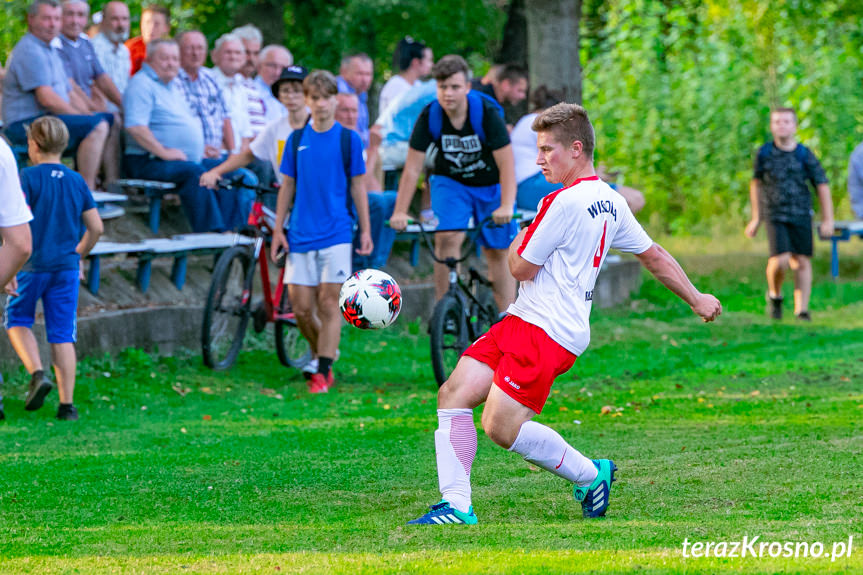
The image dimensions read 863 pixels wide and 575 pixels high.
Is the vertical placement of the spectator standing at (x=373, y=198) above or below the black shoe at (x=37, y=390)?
above

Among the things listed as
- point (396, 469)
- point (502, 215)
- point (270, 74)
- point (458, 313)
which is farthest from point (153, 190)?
point (396, 469)

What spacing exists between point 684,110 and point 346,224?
522 inches

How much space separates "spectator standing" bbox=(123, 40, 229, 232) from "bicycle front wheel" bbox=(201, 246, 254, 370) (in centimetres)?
139

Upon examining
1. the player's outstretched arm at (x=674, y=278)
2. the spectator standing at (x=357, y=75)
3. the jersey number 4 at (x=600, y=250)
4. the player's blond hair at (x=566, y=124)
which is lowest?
the player's outstretched arm at (x=674, y=278)

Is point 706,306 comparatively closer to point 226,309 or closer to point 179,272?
point 226,309

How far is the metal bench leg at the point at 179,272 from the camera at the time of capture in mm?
12266

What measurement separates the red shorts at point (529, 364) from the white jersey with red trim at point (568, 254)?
0.12ft

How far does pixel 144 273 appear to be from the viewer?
1195cm

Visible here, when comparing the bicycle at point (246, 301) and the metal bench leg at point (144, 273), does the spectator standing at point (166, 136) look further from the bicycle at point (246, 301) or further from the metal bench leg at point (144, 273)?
the bicycle at point (246, 301)

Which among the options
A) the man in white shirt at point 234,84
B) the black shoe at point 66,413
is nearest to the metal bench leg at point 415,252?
the man in white shirt at point 234,84

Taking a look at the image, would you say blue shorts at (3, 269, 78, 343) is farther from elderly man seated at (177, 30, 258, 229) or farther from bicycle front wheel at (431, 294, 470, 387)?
elderly man seated at (177, 30, 258, 229)

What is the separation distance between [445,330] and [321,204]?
1.39 meters

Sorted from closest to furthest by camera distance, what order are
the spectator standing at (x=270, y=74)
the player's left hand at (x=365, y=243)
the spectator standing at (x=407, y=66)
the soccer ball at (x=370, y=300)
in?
the soccer ball at (x=370, y=300) → the player's left hand at (x=365, y=243) → the spectator standing at (x=270, y=74) → the spectator standing at (x=407, y=66)

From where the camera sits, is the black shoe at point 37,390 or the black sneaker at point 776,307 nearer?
the black shoe at point 37,390
